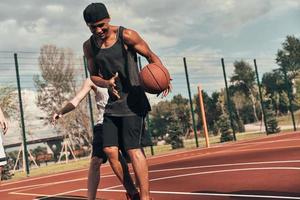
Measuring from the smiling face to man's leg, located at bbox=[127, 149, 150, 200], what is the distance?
3.55ft

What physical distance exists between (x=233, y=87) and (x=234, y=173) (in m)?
76.2

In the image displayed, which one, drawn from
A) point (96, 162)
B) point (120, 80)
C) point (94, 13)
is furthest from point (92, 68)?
point (96, 162)

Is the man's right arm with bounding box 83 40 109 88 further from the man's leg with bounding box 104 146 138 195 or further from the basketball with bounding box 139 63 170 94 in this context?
the man's leg with bounding box 104 146 138 195

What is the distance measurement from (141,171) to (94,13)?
1459mm

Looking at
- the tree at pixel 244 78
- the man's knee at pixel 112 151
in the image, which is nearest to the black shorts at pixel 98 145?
the man's knee at pixel 112 151

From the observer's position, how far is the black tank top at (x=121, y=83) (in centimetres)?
386

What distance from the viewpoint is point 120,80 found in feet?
12.9

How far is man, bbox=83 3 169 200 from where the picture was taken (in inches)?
149

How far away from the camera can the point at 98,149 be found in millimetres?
4641

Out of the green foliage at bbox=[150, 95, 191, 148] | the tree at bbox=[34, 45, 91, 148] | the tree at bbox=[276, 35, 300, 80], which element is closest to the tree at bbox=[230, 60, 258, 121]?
the tree at bbox=[276, 35, 300, 80]

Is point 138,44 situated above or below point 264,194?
above

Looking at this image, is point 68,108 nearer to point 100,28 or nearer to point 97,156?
point 97,156

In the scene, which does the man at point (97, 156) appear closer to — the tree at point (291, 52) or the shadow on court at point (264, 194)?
the shadow on court at point (264, 194)

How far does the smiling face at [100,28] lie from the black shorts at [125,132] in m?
0.79
